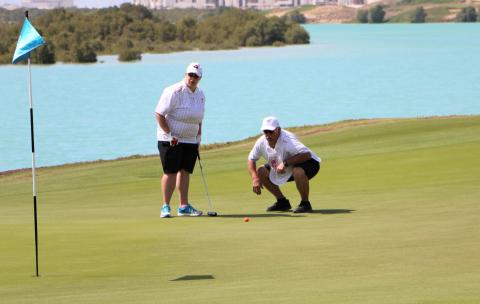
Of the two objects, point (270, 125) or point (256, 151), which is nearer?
point (270, 125)

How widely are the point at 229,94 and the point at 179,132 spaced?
61.3m

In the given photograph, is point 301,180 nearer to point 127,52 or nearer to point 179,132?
point 179,132

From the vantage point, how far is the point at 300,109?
6275 cm

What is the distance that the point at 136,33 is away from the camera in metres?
138

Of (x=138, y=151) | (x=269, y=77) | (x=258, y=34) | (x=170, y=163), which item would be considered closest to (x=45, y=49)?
(x=269, y=77)

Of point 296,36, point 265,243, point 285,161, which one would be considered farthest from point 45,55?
point 265,243

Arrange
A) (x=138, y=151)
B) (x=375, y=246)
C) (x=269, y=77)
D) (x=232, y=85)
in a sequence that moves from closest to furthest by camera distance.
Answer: (x=375, y=246)
(x=138, y=151)
(x=232, y=85)
(x=269, y=77)

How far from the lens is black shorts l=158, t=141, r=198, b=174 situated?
14.1 metres

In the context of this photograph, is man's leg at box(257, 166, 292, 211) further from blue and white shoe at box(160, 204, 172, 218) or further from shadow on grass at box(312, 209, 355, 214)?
blue and white shoe at box(160, 204, 172, 218)

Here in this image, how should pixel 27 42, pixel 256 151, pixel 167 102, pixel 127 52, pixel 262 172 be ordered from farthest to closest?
pixel 127 52
pixel 262 172
pixel 256 151
pixel 167 102
pixel 27 42

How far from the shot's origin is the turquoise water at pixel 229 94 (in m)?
47.0

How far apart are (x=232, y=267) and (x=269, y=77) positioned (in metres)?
81.3

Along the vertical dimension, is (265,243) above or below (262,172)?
below

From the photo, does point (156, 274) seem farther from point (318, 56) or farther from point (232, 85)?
point (318, 56)
